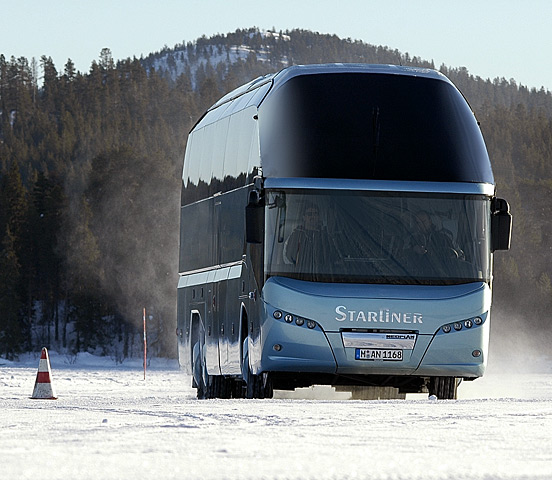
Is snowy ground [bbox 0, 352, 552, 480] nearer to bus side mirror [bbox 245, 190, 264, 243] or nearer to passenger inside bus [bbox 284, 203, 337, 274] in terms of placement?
passenger inside bus [bbox 284, 203, 337, 274]

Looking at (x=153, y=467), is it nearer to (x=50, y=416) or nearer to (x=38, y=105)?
(x=50, y=416)

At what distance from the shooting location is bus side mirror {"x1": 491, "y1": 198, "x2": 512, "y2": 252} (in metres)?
16.7

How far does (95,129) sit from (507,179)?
2083 inches

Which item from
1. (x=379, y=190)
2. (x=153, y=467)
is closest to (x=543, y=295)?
(x=379, y=190)

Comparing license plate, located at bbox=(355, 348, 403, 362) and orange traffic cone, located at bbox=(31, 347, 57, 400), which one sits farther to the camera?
orange traffic cone, located at bbox=(31, 347, 57, 400)

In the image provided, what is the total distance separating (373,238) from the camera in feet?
53.6

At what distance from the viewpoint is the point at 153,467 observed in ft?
27.9


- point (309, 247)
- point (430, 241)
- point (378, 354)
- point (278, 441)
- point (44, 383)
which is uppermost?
point (430, 241)

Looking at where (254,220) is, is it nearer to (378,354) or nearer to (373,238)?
(373,238)

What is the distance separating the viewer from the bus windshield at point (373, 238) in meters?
16.2

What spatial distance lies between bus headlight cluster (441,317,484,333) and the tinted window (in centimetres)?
164

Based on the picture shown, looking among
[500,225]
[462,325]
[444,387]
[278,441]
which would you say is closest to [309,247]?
[462,325]

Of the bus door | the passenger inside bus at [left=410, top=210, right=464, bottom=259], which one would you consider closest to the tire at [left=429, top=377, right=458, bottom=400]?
the passenger inside bus at [left=410, top=210, right=464, bottom=259]

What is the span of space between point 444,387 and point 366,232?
240 cm
